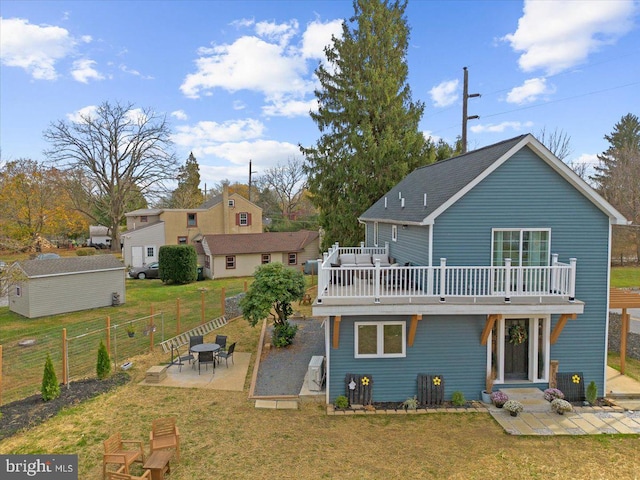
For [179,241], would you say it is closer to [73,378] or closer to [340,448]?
[73,378]

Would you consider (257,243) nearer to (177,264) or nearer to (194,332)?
(177,264)

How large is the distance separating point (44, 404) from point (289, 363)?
731 centimetres

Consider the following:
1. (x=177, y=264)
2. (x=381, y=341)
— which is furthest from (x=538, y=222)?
(x=177, y=264)

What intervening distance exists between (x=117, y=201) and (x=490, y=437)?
151ft

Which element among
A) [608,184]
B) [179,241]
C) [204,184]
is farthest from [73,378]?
[204,184]

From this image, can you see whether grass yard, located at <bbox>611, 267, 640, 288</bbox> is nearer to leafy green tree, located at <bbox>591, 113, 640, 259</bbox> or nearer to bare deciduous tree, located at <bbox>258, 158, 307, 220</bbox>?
leafy green tree, located at <bbox>591, 113, 640, 259</bbox>

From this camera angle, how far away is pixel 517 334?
11383 mm

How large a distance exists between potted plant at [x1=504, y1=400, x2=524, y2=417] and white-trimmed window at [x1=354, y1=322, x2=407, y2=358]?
2.93 m

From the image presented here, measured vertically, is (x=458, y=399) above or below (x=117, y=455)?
below

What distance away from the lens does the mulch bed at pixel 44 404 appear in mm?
9156

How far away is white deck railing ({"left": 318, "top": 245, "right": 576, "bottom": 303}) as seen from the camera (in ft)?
34.1

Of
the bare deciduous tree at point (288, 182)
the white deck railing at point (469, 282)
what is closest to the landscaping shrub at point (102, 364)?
the white deck railing at point (469, 282)

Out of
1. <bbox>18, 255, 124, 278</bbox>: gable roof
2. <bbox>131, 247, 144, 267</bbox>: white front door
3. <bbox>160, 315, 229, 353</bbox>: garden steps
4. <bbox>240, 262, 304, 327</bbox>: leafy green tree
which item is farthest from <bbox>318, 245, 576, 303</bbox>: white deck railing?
<bbox>131, 247, 144, 267</bbox>: white front door

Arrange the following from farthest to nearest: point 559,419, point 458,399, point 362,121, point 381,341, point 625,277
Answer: point 625,277, point 362,121, point 381,341, point 458,399, point 559,419
